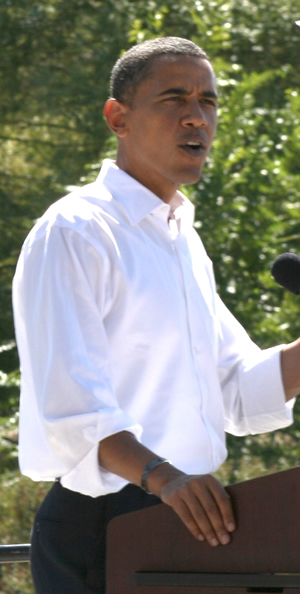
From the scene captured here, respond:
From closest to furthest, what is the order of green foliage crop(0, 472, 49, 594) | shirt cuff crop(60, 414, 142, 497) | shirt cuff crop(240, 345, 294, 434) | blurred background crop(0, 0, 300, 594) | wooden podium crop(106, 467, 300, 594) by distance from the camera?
wooden podium crop(106, 467, 300, 594), shirt cuff crop(60, 414, 142, 497), shirt cuff crop(240, 345, 294, 434), blurred background crop(0, 0, 300, 594), green foliage crop(0, 472, 49, 594)

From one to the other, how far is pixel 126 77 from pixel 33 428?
0.92 meters

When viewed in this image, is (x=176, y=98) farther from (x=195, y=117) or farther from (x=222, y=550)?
A: (x=222, y=550)

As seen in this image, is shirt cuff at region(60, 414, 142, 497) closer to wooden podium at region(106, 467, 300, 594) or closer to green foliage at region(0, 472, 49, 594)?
wooden podium at region(106, 467, 300, 594)

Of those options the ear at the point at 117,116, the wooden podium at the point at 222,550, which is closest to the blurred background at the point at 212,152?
the ear at the point at 117,116

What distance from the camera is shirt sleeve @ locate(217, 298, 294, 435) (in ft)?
7.86

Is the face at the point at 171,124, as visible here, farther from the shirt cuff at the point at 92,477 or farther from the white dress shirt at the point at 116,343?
the shirt cuff at the point at 92,477

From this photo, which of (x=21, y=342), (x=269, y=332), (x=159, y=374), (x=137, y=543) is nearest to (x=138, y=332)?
(x=159, y=374)

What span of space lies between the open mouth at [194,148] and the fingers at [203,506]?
0.85 m

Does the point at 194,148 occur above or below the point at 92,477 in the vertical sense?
above

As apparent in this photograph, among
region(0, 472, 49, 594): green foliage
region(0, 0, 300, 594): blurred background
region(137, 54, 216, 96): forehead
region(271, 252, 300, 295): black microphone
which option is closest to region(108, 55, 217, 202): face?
region(137, 54, 216, 96): forehead

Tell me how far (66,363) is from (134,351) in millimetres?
229

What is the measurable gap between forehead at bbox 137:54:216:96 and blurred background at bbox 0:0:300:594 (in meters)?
3.05

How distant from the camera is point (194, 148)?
2.25 metres

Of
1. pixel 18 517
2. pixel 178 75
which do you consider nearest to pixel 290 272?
pixel 178 75
